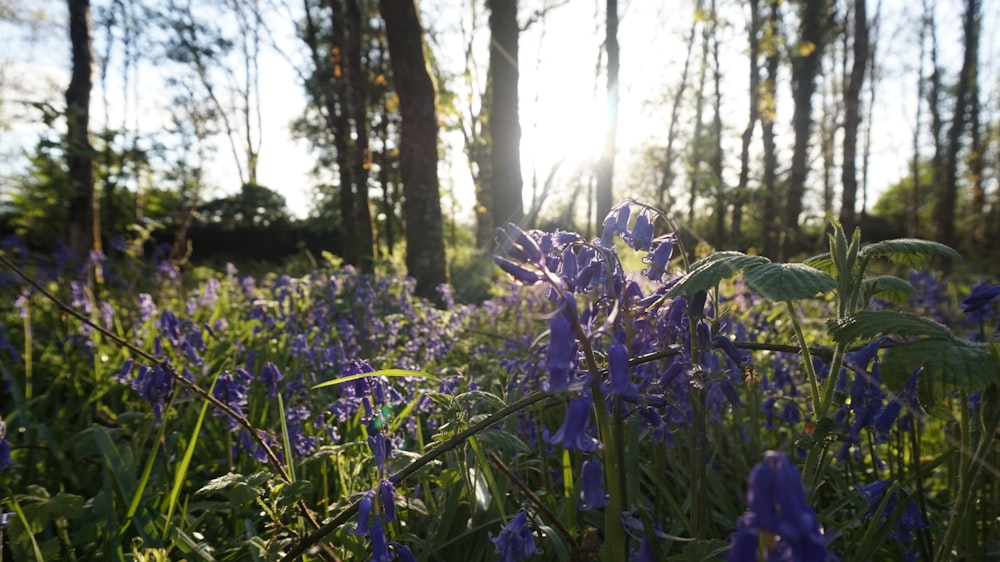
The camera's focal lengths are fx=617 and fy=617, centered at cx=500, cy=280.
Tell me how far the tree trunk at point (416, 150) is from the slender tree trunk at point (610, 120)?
2361mm

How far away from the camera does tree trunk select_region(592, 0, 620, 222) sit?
27.6 ft

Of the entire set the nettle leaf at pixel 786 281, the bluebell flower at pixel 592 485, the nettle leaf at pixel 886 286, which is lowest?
the bluebell flower at pixel 592 485

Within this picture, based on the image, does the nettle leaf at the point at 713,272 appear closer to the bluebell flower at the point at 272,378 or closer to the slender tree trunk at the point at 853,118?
the bluebell flower at the point at 272,378

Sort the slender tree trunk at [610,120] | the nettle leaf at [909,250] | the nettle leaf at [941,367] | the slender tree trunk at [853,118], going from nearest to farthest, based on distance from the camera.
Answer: the nettle leaf at [941,367] → the nettle leaf at [909,250] → the slender tree trunk at [610,120] → the slender tree trunk at [853,118]

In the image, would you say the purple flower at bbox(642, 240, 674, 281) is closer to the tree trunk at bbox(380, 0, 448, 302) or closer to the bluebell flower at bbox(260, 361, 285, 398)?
the bluebell flower at bbox(260, 361, 285, 398)

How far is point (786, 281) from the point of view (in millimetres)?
1037

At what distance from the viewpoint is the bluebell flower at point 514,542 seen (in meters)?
1.21

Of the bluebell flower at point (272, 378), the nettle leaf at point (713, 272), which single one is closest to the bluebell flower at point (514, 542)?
the nettle leaf at point (713, 272)

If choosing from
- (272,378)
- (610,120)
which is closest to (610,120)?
(610,120)

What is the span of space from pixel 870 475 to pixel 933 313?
9.40 ft

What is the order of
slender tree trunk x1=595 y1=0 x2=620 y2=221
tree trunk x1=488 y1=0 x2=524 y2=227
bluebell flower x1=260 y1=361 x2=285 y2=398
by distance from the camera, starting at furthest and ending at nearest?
tree trunk x1=488 y1=0 x2=524 y2=227 < slender tree trunk x1=595 y1=0 x2=620 y2=221 < bluebell flower x1=260 y1=361 x2=285 y2=398

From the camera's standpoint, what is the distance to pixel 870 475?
8.31 ft

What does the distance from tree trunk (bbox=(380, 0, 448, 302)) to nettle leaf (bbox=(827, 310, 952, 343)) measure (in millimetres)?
6415

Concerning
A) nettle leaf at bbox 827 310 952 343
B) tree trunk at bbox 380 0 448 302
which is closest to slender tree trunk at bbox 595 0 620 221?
tree trunk at bbox 380 0 448 302
